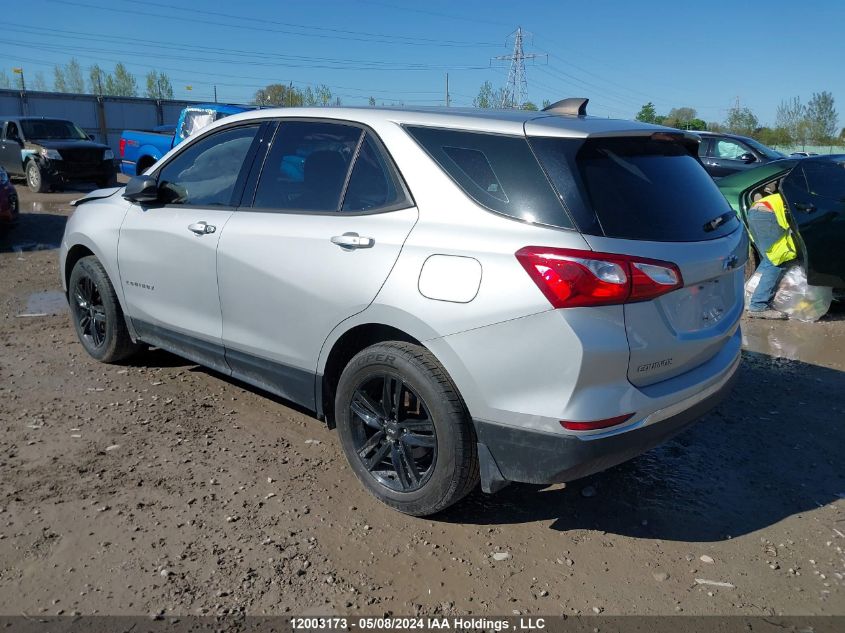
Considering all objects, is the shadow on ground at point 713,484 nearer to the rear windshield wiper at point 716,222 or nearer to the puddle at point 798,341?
the puddle at point 798,341

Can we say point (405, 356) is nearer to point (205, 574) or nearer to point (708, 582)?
point (205, 574)

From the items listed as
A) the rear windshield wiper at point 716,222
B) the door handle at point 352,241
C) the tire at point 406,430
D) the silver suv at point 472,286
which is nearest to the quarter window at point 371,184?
the silver suv at point 472,286

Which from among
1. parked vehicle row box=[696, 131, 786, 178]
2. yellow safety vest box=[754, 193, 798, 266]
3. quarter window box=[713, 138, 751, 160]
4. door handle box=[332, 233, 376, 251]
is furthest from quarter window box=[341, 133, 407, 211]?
quarter window box=[713, 138, 751, 160]

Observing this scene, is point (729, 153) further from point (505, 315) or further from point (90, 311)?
point (505, 315)

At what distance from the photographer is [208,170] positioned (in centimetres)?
437

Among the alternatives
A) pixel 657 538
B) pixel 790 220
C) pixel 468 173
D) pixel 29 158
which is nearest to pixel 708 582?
pixel 657 538

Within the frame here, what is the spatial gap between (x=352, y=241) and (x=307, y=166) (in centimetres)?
73

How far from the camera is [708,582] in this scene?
2902 mm

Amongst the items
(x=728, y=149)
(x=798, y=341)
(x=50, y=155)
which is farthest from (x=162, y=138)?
(x=798, y=341)

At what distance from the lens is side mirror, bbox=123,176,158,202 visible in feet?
14.4

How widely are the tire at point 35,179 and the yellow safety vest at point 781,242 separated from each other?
1614 cm

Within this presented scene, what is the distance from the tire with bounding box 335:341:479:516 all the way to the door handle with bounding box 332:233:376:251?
473mm

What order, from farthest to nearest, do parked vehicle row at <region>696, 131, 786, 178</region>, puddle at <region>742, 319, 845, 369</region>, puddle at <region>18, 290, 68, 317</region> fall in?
parked vehicle row at <region>696, 131, 786, 178</region>, puddle at <region>18, 290, 68, 317</region>, puddle at <region>742, 319, 845, 369</region>

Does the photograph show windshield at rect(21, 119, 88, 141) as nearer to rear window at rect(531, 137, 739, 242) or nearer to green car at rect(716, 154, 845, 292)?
green car at rect(716, 154, 845, 292)
